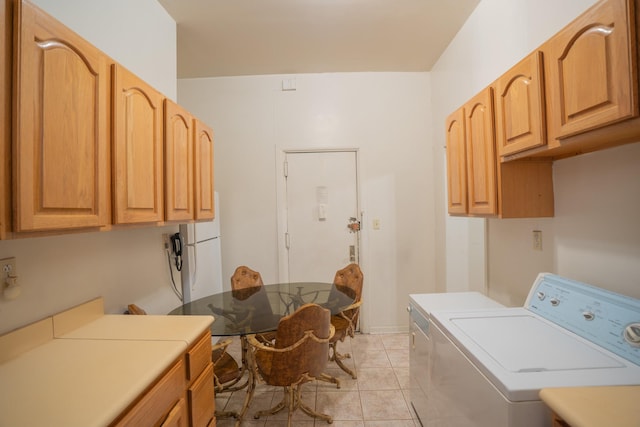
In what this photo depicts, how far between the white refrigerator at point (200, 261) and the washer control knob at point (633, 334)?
2474 mm

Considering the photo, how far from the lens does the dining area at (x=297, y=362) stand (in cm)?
156

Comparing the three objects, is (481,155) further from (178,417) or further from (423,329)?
(178,417)

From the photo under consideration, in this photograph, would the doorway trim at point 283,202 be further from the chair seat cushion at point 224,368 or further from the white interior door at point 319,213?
the chair seat cushion at point 224,368

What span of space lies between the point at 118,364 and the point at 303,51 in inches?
110

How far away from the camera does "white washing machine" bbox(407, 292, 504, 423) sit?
156cm

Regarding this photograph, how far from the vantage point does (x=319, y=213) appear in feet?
10.2

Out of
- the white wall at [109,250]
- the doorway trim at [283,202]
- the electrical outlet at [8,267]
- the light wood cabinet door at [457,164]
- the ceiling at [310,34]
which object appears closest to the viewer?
the electrical outlet at [8,267]

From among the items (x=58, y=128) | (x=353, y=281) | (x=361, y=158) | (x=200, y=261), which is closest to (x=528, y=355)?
(x=353, y=281)

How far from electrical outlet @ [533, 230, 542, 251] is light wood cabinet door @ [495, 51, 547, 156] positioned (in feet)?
1.76

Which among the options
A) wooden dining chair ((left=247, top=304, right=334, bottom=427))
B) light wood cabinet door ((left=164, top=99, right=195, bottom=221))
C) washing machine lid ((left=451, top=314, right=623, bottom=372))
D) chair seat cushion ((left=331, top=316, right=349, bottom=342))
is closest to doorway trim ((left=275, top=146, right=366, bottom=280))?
chair seat cushion ((left=331, top=316, right=349, bottom=342))

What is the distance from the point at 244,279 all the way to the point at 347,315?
1024 mm

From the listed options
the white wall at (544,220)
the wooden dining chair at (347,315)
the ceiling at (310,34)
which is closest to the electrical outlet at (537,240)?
the white wall at (544,220)

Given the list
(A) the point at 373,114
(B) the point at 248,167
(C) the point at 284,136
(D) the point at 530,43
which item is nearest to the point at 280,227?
(B) the point at 248,167

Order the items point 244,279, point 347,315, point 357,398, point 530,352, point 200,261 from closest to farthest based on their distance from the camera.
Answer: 1. point 530,352
2. point 357,398
3. point 347,315
4. point 200,261
5. point 244,279
